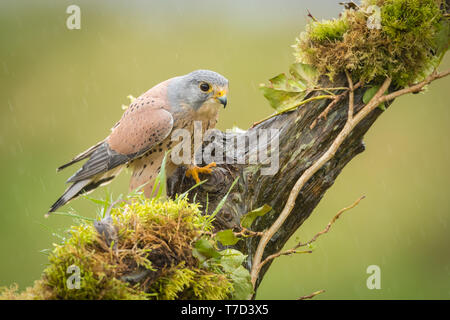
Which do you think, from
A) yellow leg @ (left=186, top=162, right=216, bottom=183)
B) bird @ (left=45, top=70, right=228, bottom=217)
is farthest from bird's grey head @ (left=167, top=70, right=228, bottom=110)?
yellow leg @ (left=186, top=162, right=216, bottom=183)

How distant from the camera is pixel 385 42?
1797 mm

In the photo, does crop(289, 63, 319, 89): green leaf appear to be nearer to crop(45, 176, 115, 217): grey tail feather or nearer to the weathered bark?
the weathered bark

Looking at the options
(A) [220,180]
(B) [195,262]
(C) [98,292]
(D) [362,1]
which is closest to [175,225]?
(B) [195,262]

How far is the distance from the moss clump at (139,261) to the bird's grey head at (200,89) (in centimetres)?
116

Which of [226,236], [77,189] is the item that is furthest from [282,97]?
[77,189]

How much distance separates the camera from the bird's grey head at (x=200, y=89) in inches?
97.2

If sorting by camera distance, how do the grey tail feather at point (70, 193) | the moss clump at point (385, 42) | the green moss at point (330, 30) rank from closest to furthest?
the moss clump at point (385, 42) < the green moss at point (330, 30) < the grey tail feather at point (70, 193)

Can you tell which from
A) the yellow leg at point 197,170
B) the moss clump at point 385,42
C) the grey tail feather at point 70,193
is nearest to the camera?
the moss clump at point 385,42

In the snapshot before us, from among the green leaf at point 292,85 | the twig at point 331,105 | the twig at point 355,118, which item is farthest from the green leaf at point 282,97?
the twig at point 355,118

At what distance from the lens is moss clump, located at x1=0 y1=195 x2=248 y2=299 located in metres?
1.19

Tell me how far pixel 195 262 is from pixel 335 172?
3.17 ft

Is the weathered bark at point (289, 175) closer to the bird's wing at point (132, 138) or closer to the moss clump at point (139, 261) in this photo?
the moss clump at point (139, 261)

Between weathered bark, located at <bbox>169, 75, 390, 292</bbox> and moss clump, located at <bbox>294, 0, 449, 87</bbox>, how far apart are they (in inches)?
4.5
